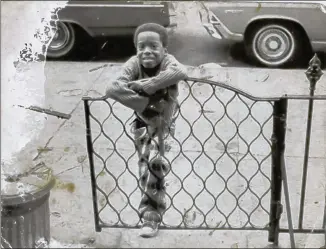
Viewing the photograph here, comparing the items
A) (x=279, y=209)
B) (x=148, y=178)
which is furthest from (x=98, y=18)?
(x=279, y=209)

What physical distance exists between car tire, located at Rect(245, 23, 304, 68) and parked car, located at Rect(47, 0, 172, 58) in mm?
199

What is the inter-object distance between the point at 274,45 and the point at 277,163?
0.27m

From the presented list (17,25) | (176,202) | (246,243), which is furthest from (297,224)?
(17,25)

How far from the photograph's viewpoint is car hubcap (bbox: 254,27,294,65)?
1374 millimetres

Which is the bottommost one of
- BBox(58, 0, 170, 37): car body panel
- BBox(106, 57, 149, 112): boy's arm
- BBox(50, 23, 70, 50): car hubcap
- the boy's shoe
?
the boy's shoe

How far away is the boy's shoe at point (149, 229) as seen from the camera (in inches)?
53.2

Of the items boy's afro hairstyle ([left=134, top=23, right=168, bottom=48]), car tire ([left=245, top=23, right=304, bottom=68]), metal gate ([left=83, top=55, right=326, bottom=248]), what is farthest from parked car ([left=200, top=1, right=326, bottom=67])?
boy's afro hairstyle ([left=134, top=23, right=168, bottom=48])

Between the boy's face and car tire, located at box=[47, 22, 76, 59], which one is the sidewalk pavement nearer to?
car tire, located at box=[47, 22, 76, 59]

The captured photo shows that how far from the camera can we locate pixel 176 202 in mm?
1411

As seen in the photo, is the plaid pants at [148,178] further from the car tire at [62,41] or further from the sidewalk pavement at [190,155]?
the car tire at [62,41]

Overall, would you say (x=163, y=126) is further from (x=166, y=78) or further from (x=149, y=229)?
(x=149, y=229)

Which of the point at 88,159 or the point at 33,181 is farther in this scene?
the point at 88,159

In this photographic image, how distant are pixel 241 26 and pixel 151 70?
0.86ft

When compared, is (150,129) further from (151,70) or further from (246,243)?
(246,243)
